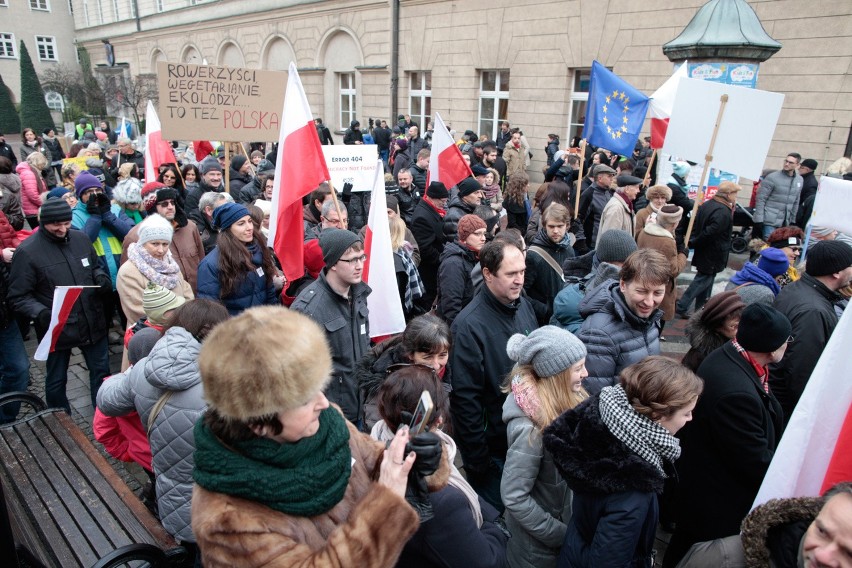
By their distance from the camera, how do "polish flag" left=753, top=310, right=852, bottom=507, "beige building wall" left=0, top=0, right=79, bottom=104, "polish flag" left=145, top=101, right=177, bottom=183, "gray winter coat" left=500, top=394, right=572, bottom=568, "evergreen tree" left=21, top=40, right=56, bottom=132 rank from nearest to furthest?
"polish flag" left=753, top=310, right=852, bottom=507, "gray winter coat" left=500, top=394, right=572, bottom=568, "polish flag" left=145, top=101, right=177, bottom=183, "evergreen tree" left=21, top=40, right=56, bottom=132, "beige building wall" left=0, top=0, right=79, bottom=104

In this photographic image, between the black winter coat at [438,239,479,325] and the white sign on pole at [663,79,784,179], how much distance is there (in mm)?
3115

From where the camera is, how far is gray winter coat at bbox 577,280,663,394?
2980 millimetres

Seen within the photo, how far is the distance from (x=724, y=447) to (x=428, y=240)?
12.2 feet

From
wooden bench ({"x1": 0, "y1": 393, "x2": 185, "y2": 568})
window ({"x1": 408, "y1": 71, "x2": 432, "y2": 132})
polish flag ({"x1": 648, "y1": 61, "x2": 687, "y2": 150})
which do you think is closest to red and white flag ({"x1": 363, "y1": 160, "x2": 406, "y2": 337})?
wooden bench ({"x1": 0, "y1": 393, "x2": 185, "y2": 568})

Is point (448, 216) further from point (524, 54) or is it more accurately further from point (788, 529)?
point (524, 54)

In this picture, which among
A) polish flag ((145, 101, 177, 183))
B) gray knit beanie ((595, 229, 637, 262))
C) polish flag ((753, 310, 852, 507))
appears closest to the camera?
polish flag ((753, 310, 852, 507))

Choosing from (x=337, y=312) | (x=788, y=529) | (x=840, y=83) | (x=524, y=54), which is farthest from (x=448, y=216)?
(x=524, y=54)

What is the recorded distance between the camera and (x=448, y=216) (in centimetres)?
568

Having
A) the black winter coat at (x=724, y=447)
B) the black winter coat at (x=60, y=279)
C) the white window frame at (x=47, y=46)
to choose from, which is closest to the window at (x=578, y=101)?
the black winter coat at (x=60, y=279)

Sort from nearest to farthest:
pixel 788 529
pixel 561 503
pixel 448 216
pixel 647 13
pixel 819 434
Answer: pixel 788 529 < pixel 819 434 < pixel 561 503 < pixel 448 216 < pixel 647 13

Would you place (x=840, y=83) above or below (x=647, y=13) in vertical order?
below

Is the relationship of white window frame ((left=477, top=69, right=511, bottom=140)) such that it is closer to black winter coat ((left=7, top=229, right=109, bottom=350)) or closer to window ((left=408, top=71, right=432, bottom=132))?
window ((left=408, top=71, right=432, bottom=132))

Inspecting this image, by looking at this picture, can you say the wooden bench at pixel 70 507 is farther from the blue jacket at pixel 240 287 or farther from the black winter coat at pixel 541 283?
the black winter coat at pixel 541 283

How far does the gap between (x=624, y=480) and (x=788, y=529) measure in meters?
0.49
